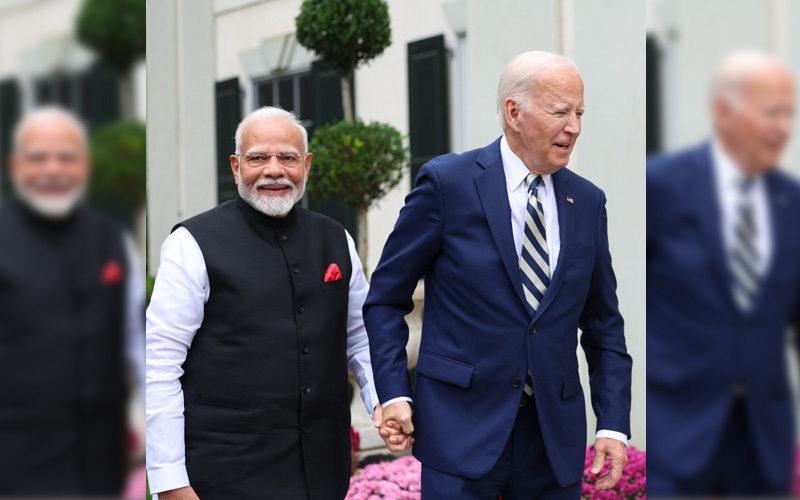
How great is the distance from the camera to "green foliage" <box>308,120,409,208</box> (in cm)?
454

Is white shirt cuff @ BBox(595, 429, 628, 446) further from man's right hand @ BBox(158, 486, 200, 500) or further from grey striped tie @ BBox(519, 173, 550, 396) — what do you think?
man's right hand @ BBox(158, 486, 200, 500)

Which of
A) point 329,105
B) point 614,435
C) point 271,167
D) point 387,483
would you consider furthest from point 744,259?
point 329,105

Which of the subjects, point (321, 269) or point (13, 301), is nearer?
point (13, 301)

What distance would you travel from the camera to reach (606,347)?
2.20 meters

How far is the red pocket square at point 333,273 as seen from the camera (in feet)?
8.03

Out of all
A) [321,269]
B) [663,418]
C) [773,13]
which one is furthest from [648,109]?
[321,269]

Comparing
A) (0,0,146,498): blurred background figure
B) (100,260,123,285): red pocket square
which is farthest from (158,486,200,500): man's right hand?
(100,260,123,285): red pocket square

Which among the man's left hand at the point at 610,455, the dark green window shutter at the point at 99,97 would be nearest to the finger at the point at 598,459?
the man's left hand at the point at 610,455

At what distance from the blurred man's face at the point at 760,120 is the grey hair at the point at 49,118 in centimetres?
58

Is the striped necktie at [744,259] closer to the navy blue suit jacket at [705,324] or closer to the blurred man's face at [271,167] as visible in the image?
the navy blue suit jacket at [705,324]

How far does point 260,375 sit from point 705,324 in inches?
66.5

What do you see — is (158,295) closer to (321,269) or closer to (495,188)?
(321,269)

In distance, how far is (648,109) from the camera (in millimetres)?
829

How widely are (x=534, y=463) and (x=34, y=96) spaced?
1623 millimetres
